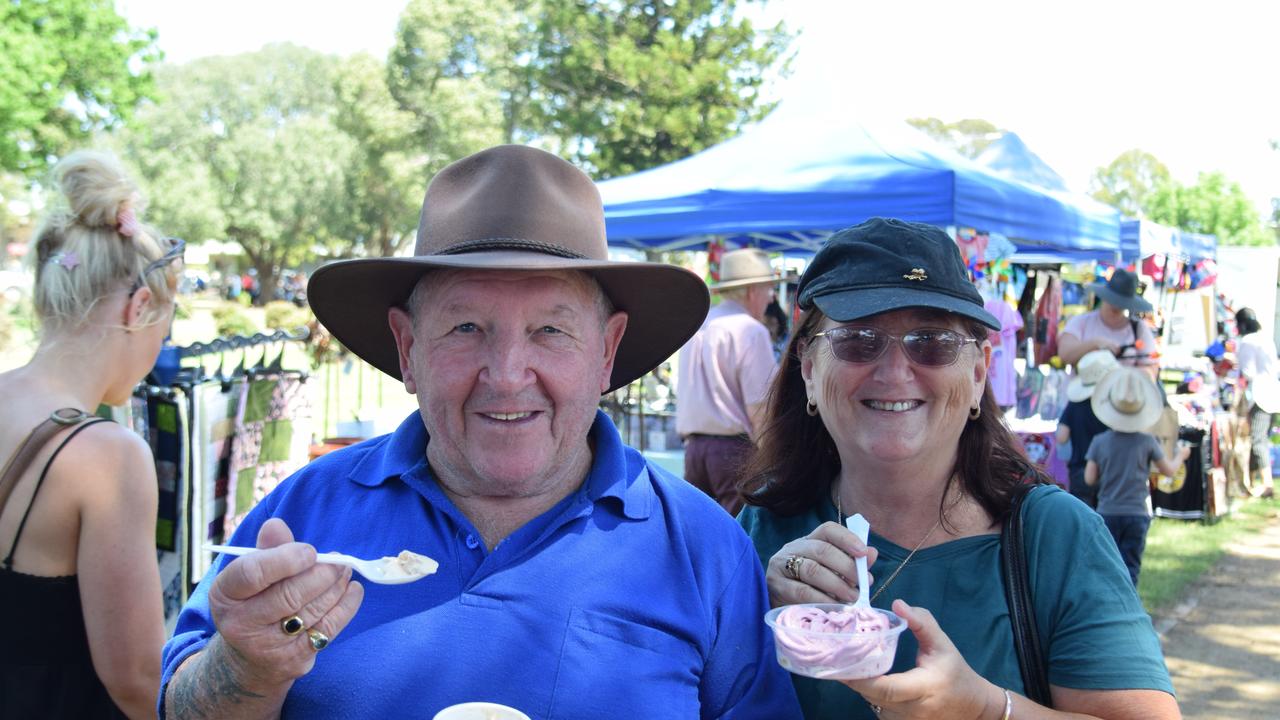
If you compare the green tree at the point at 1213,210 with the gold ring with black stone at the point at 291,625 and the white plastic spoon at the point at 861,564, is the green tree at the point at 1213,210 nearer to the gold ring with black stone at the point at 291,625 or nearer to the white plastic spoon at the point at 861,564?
the white plastic spoon at the point at 861,564

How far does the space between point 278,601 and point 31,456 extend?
118cm

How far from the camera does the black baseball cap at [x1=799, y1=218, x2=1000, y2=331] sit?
6.14 feet

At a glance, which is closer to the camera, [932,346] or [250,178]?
[932,346]

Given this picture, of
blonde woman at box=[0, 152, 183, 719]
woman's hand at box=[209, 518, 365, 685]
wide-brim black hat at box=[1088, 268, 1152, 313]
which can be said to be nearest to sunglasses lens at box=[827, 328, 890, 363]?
woman's hand at box=[209, 518, 365, 685]

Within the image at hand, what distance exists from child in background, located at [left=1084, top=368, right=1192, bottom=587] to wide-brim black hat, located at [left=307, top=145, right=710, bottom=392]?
17.0ft

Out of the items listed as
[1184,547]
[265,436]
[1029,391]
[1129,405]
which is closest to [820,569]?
[265,436]

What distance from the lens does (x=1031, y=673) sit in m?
1.72

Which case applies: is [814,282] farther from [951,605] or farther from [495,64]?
[495,64]

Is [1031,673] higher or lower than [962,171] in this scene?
lower

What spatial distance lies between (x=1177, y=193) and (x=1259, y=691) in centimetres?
5746

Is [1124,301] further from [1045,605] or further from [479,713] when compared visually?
[479,713]

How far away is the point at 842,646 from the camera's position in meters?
1.47

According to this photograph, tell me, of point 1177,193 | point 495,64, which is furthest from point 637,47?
point 1177,193

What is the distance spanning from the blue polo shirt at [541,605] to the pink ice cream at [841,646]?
0.68 ft
